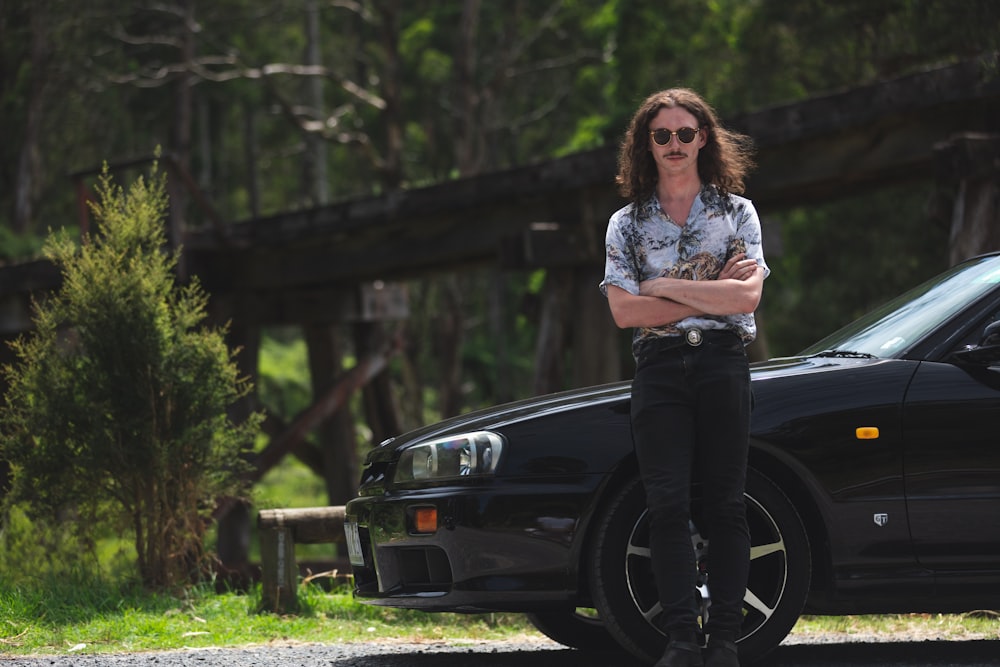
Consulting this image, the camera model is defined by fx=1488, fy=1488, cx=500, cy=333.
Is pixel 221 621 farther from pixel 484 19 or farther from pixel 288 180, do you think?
pixel 288 180

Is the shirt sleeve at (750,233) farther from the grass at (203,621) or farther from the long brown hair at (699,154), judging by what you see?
the grass at (203,621)

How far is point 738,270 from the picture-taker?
439 centimetres

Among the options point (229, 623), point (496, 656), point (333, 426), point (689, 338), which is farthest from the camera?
point (333, 426)

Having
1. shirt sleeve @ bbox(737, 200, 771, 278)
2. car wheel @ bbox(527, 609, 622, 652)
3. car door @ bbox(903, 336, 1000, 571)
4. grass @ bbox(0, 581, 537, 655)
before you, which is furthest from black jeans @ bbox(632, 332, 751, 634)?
grass @ bbox(0, 581, 537, 655)

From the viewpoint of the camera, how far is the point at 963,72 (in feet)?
27.8

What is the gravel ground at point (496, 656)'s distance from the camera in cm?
496

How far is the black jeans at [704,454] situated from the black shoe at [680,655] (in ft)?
0.33

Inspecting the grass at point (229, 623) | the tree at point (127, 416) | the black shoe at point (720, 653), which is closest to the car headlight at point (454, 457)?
the black shoe at point (720, 653)

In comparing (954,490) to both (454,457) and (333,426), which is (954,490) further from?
(333,426)

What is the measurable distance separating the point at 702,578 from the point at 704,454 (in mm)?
461

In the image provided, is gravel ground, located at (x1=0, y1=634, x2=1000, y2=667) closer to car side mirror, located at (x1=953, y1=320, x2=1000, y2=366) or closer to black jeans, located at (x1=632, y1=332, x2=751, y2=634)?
black jeans, located at (x1=632, y1=332, x2=751, y2=634)

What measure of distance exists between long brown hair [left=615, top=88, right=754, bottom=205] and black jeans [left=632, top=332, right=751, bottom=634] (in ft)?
1.69

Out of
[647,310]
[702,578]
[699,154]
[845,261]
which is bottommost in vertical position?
[702,578]

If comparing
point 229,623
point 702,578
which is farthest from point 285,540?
point 702,578
